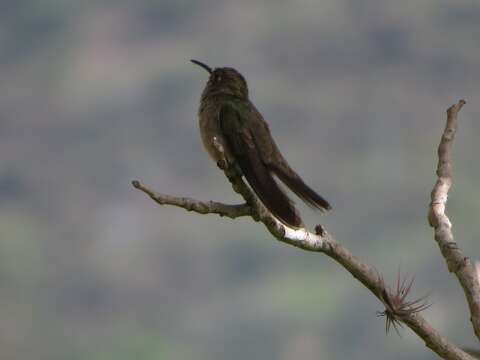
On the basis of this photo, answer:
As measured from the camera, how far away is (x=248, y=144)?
5.68 meters

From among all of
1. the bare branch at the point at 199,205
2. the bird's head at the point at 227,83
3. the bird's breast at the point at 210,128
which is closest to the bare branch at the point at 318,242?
the bare branch at the point at 199,205

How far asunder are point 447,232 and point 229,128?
192cm

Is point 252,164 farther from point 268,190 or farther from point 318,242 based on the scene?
point 318,242

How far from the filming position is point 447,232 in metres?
4.80

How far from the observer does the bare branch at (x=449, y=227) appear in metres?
4.59

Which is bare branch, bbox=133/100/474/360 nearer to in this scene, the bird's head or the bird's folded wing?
the bird's folded wing

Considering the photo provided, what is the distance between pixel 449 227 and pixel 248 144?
164 cm

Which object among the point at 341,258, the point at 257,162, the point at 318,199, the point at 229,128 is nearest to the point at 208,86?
the point at 229,128

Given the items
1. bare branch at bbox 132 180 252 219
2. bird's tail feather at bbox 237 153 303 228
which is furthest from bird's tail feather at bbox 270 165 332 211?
bare branch at bbox 132 180 252 219

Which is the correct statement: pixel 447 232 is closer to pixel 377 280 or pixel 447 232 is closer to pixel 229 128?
pixel 377 280

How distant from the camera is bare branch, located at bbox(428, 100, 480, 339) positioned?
4594 mm

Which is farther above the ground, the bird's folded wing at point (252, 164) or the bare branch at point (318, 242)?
the bird's folded wing at point (252, 164)

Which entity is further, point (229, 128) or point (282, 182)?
point (229, 128)

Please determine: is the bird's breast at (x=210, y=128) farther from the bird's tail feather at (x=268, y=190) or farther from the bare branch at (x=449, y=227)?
the bare branch at (x=449, y=227)
